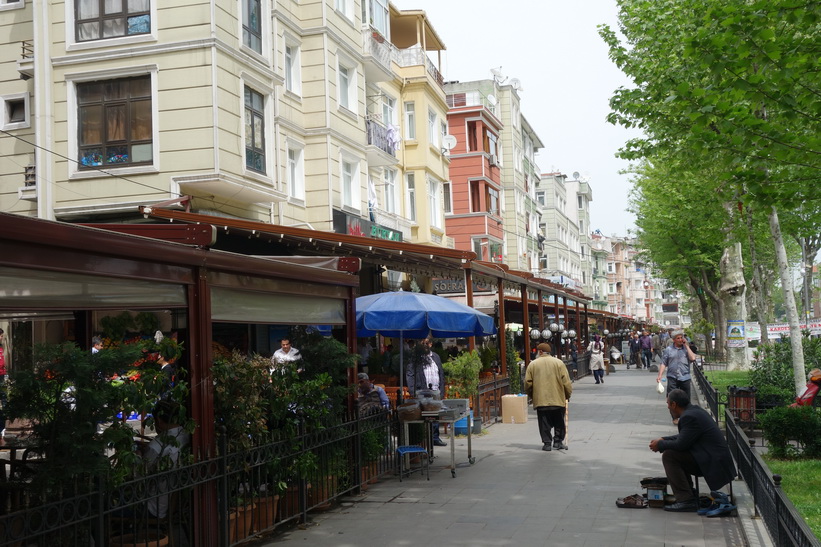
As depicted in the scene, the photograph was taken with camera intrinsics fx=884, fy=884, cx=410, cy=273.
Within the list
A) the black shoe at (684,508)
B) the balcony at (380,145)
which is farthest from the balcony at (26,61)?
the black shoe at (684,508)

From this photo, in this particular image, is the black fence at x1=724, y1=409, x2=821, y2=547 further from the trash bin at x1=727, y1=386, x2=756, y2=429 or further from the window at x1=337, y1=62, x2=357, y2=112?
the window at x1=337, y1=62, x2=357, y2=112

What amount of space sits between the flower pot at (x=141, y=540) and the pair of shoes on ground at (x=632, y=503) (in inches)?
198

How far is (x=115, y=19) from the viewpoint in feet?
62.0

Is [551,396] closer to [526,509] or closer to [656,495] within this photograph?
[656,495]

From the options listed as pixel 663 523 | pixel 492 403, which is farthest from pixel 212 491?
pixel 492 403

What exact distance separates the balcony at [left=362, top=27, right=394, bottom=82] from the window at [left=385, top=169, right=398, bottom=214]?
3.49m

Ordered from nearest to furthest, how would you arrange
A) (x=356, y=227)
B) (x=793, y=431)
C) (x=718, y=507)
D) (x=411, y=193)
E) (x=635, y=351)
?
(x=718, y=507) → (x=793, y=431) → (x=356, y=227) → (x=411, y=193) → (x=635, y=351)

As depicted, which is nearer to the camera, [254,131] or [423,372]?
[423,372]

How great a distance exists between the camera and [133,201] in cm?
1833

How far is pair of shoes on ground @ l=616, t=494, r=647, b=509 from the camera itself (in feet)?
31.2

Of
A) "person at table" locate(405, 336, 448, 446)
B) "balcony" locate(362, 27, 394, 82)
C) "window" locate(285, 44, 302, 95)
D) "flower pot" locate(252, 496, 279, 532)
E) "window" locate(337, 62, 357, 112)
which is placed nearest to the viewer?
"flower pot" locate(252, 496, 279, 532)

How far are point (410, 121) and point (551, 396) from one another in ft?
67.7

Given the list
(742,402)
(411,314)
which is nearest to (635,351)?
(742,402)

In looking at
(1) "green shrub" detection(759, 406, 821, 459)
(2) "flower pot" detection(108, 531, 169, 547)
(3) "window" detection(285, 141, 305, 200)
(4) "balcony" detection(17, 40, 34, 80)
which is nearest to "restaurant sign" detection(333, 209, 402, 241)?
(3) "window" detection(285, 141, 305, 200)
